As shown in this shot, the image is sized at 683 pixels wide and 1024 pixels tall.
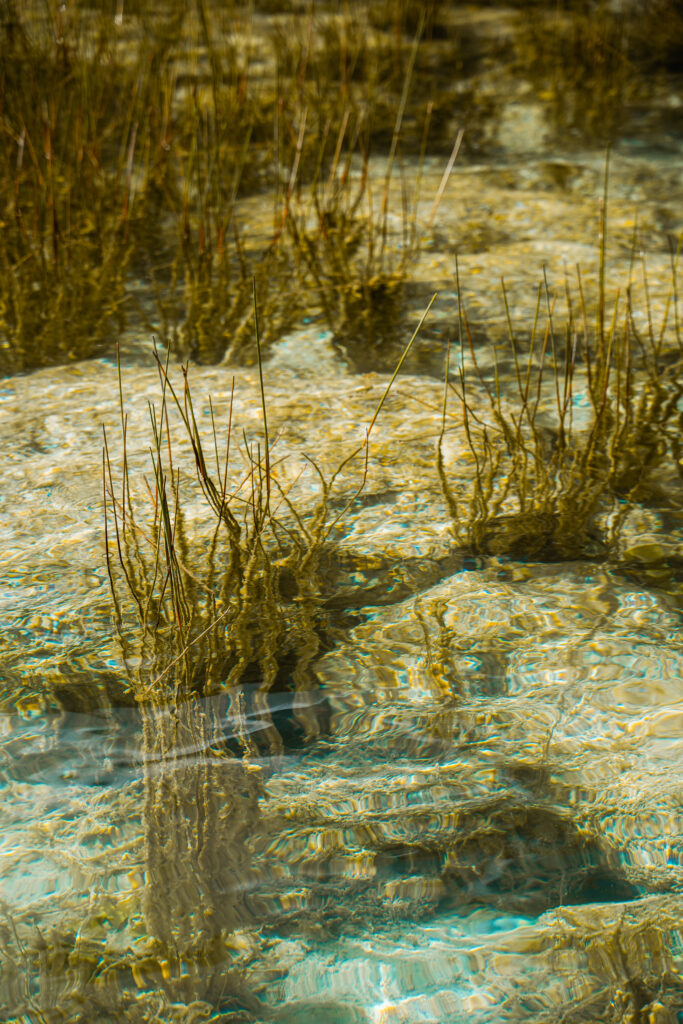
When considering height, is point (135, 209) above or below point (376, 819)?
above

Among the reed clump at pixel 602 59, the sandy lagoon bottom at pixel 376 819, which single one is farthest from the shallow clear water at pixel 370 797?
the reed clump at pixel 602 59

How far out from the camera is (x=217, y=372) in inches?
88.0

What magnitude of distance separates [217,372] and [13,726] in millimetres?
1229

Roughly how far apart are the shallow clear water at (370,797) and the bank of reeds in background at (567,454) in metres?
0.06

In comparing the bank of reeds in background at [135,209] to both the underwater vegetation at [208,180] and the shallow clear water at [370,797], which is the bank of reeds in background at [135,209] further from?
the shallow clear water at [370,797]

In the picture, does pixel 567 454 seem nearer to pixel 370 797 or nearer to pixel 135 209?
pixel 370 797

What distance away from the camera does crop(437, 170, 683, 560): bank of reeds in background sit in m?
1.59

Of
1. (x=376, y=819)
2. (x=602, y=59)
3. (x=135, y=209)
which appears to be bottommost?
(x=376, y=819)

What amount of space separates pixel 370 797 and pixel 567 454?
3.17ft

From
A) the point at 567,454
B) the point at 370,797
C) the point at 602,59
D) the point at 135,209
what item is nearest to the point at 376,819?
the point at 370,797

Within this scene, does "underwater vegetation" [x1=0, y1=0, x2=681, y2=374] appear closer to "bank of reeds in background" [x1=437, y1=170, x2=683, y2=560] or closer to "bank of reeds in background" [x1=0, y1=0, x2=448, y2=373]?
"bank of reeds in background" [x1=0, y1=0, x2=448, y2=373]

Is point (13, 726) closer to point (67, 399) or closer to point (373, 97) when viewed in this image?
point (67, 399)

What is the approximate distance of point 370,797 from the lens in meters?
1.14

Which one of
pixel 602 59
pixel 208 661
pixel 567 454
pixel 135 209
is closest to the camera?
pixel 208 661
